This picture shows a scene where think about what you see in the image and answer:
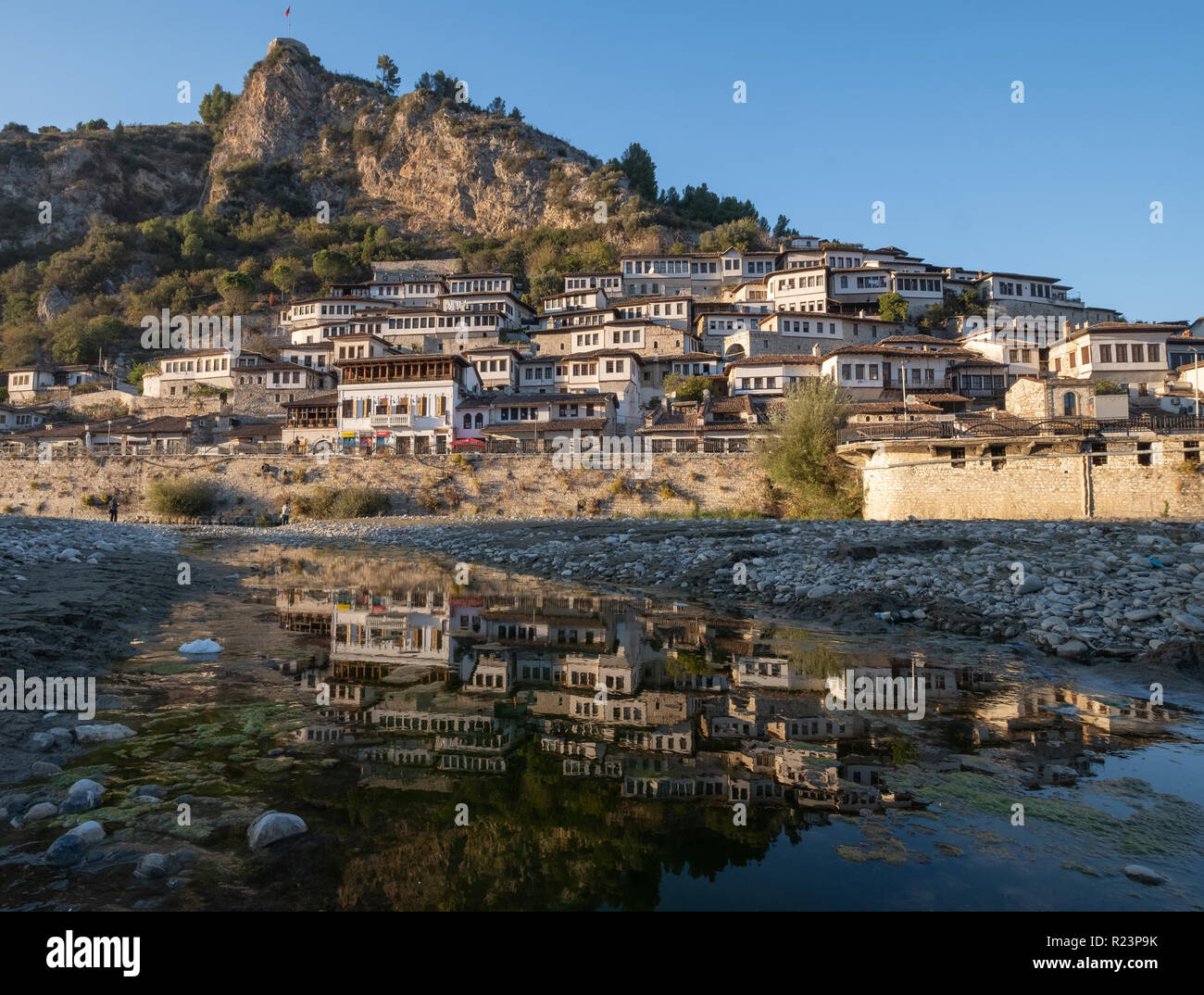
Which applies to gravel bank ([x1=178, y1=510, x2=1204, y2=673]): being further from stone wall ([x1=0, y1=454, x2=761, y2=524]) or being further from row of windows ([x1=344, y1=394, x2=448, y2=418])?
row of windows ([x1=344, y1=394, x2=448, y2=418])

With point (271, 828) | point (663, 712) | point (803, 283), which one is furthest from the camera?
point (803, 283)

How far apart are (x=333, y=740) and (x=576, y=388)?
162 ft

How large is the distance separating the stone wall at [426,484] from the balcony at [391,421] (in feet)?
20.5

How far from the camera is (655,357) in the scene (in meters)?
58.4

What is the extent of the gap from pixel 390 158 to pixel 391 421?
8975cm

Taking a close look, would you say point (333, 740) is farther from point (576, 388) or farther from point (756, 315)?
point (756, 315)

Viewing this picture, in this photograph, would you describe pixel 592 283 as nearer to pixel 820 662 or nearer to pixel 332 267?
pixel 332 267

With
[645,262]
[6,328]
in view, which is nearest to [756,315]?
[645,262]

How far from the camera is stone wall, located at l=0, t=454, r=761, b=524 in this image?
3869 centimetres

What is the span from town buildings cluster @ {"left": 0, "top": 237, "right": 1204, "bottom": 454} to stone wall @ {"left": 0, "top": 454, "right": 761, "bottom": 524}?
2422 mm

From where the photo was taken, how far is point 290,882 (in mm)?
3787

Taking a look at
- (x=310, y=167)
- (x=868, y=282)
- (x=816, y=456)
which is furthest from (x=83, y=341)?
(x=868, y=282)

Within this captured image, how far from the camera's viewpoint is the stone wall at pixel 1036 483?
20469mm

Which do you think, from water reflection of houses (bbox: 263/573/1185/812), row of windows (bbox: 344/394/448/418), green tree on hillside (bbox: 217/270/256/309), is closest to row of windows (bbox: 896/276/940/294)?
row of windows (bbox: 344/394/448/418)
